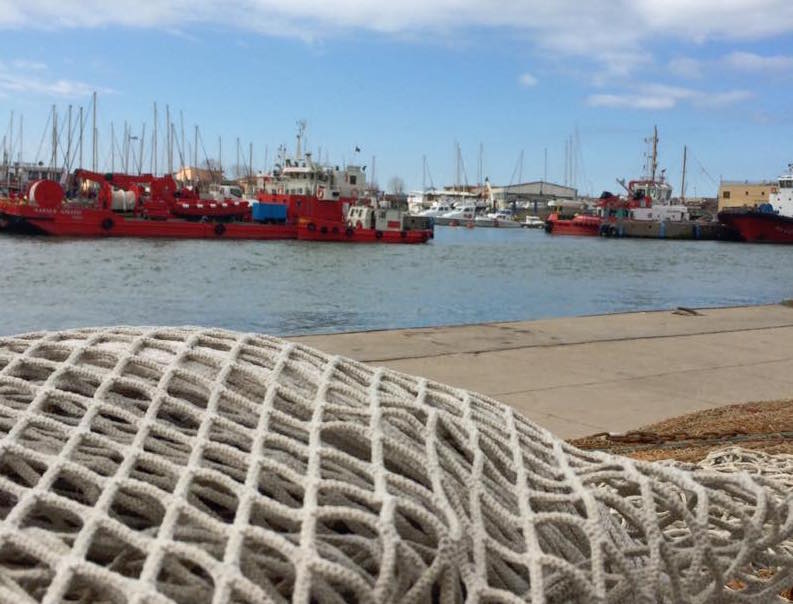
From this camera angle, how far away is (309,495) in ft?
5.81

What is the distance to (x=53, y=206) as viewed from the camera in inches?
1633

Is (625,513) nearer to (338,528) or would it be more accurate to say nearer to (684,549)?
(684,549)

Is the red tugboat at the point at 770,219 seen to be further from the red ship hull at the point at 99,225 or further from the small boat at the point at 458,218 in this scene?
the small boat at the point at 458,218

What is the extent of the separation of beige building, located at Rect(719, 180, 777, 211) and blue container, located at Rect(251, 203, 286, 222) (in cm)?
5666

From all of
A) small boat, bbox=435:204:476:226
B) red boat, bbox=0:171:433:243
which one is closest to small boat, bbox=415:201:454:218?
small boat, bbox=435:204:476:226

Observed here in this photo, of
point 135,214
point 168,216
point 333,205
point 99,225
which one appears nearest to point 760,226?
point 333,205

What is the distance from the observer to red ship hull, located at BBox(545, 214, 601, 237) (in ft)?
213

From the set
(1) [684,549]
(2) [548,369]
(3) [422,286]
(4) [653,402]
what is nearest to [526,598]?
(1) [684,549]

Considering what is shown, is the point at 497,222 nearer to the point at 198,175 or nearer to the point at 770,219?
the point at 198,175

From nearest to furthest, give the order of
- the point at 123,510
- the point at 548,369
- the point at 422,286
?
the point at 123,510
the point at 548,369
the point at 422,286

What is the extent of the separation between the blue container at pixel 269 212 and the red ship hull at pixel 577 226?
27288 mm

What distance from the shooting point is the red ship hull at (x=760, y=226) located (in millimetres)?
57281

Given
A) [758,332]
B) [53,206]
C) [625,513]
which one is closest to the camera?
[625,513]

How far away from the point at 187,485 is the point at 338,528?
30 cm
